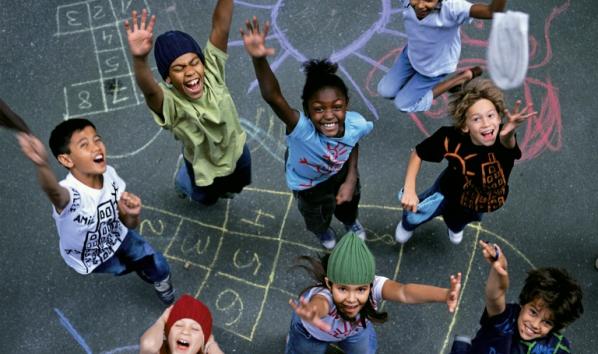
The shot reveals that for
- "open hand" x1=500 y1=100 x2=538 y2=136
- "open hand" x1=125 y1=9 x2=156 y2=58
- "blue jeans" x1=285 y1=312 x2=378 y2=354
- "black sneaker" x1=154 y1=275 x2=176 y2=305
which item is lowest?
"black sneaker" x1=154 y1=275 x2=176 y2=305

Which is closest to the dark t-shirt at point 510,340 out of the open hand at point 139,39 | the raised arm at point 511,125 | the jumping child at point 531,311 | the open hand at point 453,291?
the jumping child at point 531,311

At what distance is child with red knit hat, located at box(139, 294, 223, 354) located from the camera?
239 centimetres

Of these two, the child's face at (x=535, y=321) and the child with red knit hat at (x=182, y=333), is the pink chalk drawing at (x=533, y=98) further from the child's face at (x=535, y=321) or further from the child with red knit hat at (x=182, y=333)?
the child with red knit hat at (x=182, y=333)

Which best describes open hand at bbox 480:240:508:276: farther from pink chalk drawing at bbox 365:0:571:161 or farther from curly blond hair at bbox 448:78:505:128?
pink chalk drawing at bbox 365:0:571:161

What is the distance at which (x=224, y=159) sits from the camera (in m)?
2.95

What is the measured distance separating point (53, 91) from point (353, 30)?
1.82 m

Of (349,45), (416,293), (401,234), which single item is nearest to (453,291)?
(416,293)

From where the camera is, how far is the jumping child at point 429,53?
296 cm

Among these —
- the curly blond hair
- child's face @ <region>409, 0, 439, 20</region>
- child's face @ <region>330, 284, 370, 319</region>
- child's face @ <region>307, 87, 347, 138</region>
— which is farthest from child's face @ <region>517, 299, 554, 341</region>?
child's face @ <region>409, 0, 439, 20</region>

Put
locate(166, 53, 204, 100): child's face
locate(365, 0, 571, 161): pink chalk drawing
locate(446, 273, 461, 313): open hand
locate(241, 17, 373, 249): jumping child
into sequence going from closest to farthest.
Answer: locate(446, 273, 461, 313): open hand
locate(241, 17, 373, 249): jumping child
locate(166, 53, 204, 100): child's face
locate(365, 0, 571, 161): pink chalk drawing

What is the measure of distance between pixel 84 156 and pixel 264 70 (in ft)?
2.48

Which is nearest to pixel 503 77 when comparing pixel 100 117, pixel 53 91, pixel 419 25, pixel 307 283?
pixel 419 25

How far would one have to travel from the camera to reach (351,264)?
7.72 feet

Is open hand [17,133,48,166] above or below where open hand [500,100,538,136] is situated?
below
